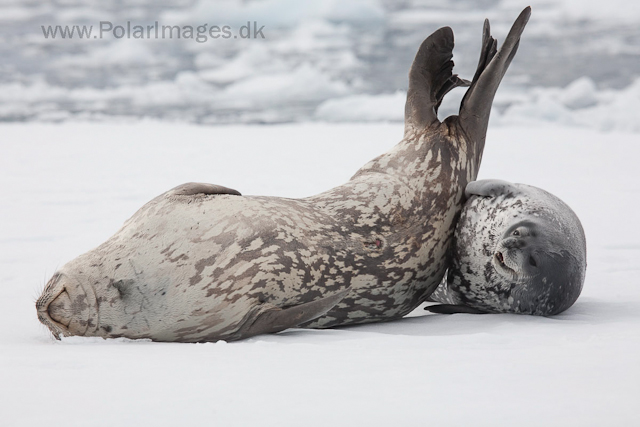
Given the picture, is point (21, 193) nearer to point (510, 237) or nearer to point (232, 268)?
point (232, 268)

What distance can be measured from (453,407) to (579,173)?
558 cm

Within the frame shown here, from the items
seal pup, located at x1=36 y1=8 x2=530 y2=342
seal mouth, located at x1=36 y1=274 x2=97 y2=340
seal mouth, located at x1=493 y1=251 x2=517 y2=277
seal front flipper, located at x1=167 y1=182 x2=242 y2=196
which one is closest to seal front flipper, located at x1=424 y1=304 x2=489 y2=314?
seal pup, located at x1=36 y1=8 x2=530 y2=342

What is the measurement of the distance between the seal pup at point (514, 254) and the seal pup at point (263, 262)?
0.11 meters

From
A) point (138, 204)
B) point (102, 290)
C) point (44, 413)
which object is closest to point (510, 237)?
point (102, 290)

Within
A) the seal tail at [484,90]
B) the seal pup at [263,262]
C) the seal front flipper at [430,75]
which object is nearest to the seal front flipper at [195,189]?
the seal pup at [263,262]

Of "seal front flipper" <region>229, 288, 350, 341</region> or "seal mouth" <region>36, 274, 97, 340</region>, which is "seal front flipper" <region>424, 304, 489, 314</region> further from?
"seal mouth" <region>36, 274, 97, 340</region>

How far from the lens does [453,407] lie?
1.66 metres

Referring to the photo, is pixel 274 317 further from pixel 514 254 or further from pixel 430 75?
pixel 430 75

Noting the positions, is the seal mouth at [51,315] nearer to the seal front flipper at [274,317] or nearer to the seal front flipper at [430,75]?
the seal front flipper at [274,317]

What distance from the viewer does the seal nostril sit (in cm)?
237

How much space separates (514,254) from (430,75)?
1.25 metres

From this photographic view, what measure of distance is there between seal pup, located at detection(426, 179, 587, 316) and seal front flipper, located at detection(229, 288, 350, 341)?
2.54 feet

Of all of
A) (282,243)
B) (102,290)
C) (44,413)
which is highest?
(282,243)

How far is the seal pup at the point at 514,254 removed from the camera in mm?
2740
